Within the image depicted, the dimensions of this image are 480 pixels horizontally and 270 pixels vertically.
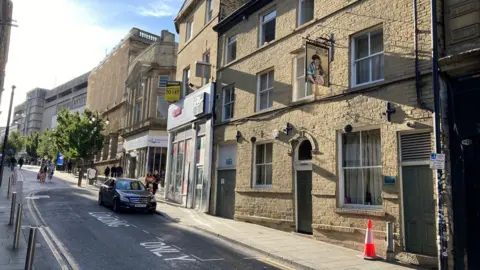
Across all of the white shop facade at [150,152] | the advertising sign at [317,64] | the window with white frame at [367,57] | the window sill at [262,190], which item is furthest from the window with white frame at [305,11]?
the white shop facade at [150,152]

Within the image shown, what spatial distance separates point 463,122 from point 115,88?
4227 centimetres

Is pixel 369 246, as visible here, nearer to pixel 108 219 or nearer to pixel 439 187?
pixel 439 187

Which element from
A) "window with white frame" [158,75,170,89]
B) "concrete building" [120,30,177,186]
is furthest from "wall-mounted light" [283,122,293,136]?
"window with white frame" [158,75,170,89]

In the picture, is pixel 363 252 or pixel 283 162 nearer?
pixel 363 252

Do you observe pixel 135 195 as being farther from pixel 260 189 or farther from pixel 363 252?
pixel 363 252

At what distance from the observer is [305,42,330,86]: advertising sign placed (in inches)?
434

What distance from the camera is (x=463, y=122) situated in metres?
8.19

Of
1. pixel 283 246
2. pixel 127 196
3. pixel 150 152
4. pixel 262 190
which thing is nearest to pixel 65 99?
pixel 150 152

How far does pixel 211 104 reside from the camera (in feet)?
59.9

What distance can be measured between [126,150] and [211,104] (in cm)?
2104

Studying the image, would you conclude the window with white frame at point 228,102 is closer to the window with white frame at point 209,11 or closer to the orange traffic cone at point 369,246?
the window with white frame at point 209,11

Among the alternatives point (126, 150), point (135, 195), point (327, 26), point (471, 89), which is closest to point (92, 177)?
point (126, 150)

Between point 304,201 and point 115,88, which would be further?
point 115,88

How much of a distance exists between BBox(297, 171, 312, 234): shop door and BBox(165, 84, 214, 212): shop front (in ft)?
20.2
